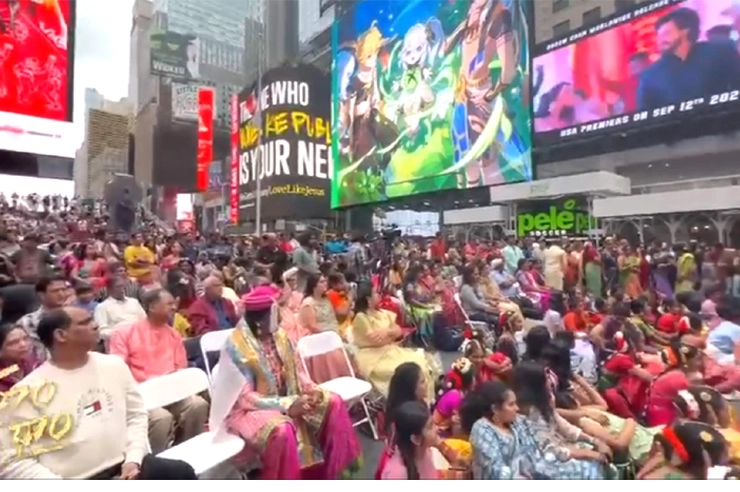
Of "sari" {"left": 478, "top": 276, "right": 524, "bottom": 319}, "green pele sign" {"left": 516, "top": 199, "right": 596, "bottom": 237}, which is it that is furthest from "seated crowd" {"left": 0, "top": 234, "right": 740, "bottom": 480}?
"green pele sign" {"left": 516, "top": 199, "right": 596, "bottom": 237}

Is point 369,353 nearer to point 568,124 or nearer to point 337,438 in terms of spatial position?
point 337,438

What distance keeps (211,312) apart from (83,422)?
2.17 m

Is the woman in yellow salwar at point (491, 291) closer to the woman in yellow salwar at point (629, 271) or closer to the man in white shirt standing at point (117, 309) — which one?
the woman in yellow salwar at point (629, 271)

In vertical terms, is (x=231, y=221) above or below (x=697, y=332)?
above

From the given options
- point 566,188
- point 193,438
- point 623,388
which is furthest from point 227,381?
point 566,188

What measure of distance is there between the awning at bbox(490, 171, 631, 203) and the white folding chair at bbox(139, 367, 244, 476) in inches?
488

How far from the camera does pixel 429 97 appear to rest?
64.0ft

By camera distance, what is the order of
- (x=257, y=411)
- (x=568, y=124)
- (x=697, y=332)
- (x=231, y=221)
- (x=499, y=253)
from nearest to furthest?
(x=257, y=411), (x=697, y=332), (x=499, y=253), (x=568, y=124), (x=231, y=221)

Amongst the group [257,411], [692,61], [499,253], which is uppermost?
[692,61]

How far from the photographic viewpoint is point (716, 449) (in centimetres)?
198

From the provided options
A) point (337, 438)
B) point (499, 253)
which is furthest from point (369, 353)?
point (499, 253)

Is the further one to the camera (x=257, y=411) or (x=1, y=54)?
(x=1, y=54)

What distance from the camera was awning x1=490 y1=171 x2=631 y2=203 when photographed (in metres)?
13.8

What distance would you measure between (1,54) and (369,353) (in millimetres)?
10014
